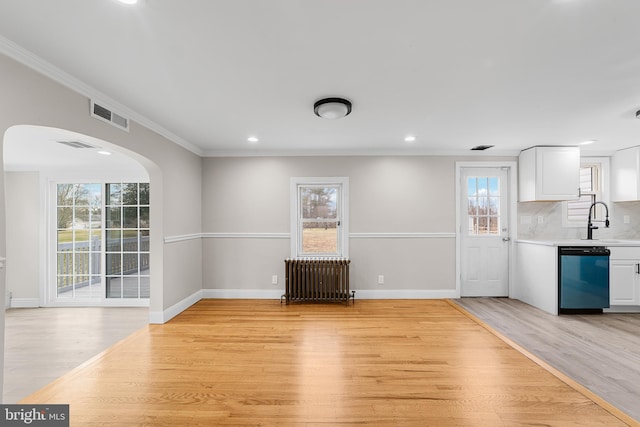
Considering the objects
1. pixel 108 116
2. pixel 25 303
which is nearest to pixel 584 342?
pixel 108 116

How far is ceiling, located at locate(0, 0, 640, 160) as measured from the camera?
4.85 feet

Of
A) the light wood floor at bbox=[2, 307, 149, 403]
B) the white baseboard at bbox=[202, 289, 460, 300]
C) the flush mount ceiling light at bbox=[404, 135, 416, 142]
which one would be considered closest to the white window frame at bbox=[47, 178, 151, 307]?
the light wood floor at bbox=[2, 307, 149, 403]

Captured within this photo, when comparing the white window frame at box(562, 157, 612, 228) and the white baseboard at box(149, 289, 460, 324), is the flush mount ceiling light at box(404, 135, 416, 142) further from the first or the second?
the white window frame at box(562, 157, 612, 228)

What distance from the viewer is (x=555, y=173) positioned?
13.8 feet

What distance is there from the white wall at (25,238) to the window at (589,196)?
27.5 feet

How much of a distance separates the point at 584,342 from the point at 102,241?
637cm

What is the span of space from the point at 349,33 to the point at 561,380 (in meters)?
2.95

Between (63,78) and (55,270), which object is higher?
(63,78)

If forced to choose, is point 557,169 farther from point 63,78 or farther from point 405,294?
point 63,78

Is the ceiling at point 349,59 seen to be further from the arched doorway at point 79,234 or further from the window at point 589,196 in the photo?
the arched doorway at point 79,234

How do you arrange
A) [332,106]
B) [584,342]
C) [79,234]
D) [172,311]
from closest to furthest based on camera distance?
[332,106] < [584,342] < [172,311] < [79,234]

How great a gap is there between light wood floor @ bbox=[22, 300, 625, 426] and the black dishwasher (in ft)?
5.07

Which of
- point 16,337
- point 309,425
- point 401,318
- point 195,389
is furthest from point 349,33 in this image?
point 16,337

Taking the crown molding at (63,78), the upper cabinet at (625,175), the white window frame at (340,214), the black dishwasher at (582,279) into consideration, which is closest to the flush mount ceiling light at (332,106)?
the crown molding at (63,78)
